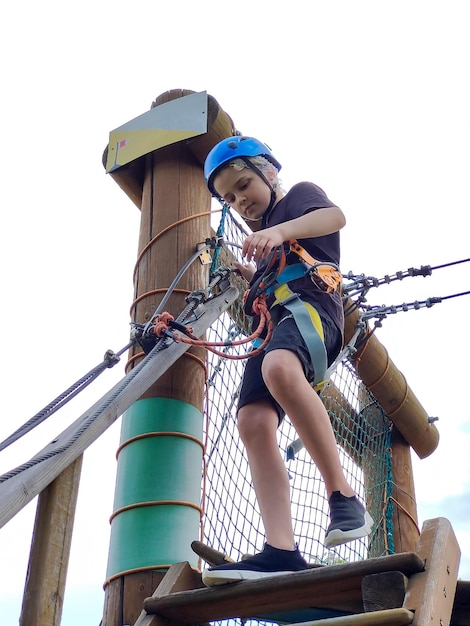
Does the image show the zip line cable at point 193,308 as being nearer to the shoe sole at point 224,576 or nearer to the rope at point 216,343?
the rope at point 216,343

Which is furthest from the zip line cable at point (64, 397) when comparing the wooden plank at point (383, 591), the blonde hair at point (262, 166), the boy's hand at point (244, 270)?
the wooden plank at point (383, 591)

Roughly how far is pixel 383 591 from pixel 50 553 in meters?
0.60

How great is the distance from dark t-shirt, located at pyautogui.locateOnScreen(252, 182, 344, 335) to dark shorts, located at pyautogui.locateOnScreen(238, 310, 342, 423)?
0.05m

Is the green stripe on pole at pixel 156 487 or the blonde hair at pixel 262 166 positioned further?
the blonde hair at pixel 262 166

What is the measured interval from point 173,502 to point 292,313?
59 cm

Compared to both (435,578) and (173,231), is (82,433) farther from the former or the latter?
(173,231)

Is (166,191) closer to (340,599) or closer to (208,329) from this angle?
(208,329)

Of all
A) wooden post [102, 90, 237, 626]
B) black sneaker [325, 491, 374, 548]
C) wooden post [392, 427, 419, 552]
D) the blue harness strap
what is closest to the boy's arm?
the blue harness strap

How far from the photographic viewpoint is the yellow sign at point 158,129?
2.89 meters

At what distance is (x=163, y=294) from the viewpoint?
2.60 m

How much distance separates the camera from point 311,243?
2.34 m

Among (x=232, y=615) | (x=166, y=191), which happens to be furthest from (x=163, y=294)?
(x=232, y=615)

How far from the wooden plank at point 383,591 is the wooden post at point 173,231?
876mm

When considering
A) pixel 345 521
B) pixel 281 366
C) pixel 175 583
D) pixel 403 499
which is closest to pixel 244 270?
pixel 281 366
